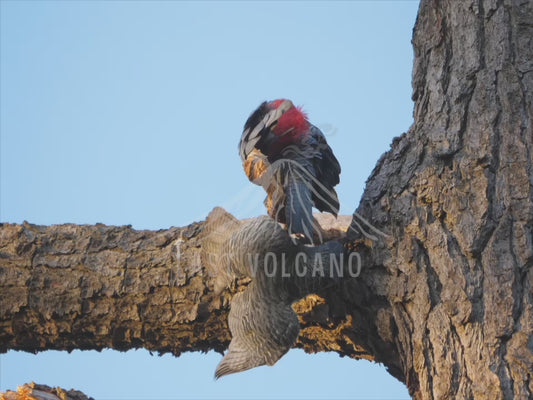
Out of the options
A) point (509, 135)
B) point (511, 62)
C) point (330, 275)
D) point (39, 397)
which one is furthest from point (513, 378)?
point (39, 397)

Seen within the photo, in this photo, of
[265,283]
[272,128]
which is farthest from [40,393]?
[272,128]

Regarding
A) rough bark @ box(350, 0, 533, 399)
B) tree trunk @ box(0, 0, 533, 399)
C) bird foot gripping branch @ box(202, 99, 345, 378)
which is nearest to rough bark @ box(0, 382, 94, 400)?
tree trunk @ box(0, 0, 533, 399)

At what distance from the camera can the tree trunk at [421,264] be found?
6.45ft

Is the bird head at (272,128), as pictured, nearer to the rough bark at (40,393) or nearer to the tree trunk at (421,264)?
the tree trunk at (421,264)

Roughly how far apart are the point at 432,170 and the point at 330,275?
1.30 ft

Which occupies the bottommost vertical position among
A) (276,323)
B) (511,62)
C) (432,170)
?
(276,323)

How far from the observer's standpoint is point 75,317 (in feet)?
7.73

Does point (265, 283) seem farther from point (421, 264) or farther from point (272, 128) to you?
point (272, 128)

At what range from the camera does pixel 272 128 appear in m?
2.52

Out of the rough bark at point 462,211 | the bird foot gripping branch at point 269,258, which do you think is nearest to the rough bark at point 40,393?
the bird foot gripping branch at point 269,258

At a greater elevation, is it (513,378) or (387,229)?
(387,229)

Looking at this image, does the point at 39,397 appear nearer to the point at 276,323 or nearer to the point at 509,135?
the point at 276,323

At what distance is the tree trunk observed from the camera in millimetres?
1967

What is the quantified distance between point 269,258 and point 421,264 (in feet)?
1.28
